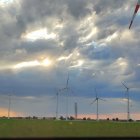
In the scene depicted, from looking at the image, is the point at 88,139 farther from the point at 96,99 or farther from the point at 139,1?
the point at 96,99

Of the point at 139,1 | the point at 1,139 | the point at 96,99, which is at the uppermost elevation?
the point at 96,99

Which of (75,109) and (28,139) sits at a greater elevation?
(75,109)

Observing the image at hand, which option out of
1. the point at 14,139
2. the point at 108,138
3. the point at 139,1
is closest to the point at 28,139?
the point at 14,139

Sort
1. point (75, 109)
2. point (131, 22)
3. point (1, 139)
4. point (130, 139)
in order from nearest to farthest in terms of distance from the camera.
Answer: point (1, 139) → point (130, 139) → point (131, 22) → point (75, 109)

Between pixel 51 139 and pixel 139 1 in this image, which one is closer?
pixel 51 139

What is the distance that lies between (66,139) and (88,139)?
0.59 m

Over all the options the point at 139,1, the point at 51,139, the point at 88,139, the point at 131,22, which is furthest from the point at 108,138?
the point at 131,22

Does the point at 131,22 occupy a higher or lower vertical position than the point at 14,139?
higher

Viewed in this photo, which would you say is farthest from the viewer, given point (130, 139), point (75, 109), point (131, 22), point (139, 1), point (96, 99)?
point (75, 109)

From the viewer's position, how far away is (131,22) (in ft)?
66.9

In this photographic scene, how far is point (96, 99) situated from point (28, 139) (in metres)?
117

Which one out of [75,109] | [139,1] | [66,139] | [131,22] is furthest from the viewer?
[75,109]

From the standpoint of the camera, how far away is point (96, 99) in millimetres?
126688

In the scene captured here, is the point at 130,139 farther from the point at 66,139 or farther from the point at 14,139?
the point at 14,139
